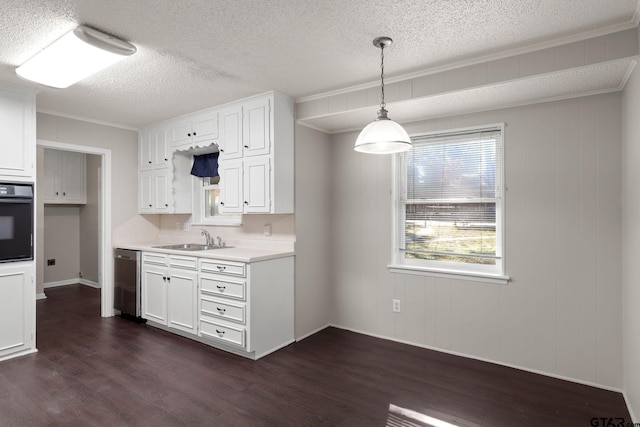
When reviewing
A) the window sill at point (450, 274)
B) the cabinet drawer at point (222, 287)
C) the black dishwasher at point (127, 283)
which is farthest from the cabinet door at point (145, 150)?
the window sill at point (450, 274)

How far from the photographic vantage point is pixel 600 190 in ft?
9.00

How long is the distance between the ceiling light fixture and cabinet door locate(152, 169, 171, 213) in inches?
69.2

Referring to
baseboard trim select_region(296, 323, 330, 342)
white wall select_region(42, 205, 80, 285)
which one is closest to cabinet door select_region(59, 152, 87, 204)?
white wall select_region(42, 205, 80, 285)

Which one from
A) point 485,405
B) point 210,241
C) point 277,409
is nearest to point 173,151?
point 210,241

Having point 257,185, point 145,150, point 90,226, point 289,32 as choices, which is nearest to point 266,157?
point 257,185

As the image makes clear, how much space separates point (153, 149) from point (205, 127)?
1080mm

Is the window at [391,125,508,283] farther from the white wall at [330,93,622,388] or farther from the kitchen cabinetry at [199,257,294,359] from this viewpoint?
the kitchen cabinetry at [199,257,294,359]

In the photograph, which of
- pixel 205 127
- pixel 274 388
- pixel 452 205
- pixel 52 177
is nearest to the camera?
pixel 274 388

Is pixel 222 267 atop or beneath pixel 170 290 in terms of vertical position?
atop

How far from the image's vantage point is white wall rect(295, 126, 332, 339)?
378 cm

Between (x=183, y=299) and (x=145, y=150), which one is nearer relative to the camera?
(x=183, y=299)

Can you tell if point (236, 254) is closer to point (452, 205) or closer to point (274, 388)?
point (274, 388)

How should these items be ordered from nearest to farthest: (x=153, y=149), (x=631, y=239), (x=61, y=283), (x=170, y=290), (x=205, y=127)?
(x=631, y=239) < (x=170, y=290) < (x=205, y=127) < (x=153, y=149) < (x=61, y=283)

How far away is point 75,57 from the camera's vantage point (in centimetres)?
253
